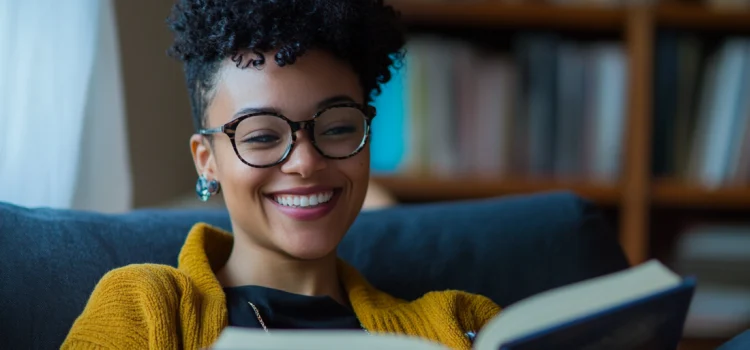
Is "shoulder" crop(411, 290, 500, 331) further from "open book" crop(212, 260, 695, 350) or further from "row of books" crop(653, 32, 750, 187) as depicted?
"row of books" crop(653, 32, 750, 187)

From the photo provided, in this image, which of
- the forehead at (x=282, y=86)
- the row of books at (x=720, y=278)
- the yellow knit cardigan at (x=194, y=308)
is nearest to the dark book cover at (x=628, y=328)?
the yellow knit cardigan at (x=194, y=308)

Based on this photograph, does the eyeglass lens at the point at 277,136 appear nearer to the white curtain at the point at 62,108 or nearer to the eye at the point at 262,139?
the eye at the point at 262,139

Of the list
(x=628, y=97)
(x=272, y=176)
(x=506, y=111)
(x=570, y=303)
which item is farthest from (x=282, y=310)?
(x=628, y=97)

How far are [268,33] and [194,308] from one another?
30cm

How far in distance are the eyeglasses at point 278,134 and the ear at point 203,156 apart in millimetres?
45

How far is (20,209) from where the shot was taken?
3.23ft

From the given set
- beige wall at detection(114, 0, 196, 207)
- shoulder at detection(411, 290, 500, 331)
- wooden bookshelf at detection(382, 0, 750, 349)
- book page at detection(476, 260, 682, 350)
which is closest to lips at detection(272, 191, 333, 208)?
shoulder at detection(411, 290, 500, 331)

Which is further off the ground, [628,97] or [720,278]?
[628,97]

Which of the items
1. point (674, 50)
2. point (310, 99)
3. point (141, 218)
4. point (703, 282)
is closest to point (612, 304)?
point (310, 99)

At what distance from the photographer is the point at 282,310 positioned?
921 millimetres

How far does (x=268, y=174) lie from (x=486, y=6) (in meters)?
1.14

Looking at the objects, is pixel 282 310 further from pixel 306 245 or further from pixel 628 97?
pixel 628 97

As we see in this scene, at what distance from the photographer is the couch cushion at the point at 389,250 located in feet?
2.97

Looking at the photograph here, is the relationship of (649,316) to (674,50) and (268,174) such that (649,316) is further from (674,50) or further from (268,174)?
(674,50)
